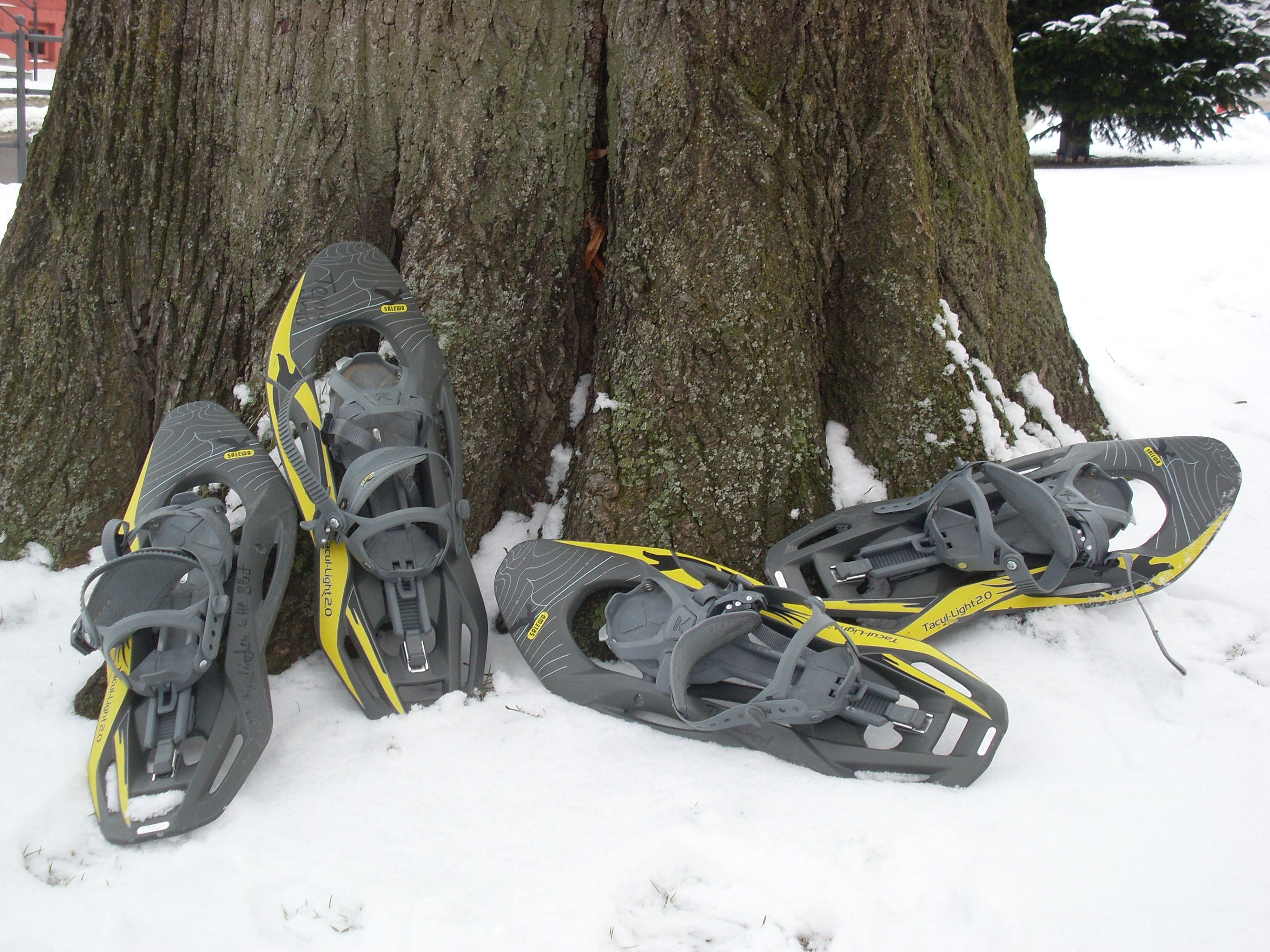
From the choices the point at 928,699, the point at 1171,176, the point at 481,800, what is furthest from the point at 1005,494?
the point at 1171,176

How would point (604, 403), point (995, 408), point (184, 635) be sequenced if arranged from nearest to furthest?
point (184, 635) < point (604, 403) < point (995, 408)

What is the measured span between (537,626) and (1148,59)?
1012 centimetres

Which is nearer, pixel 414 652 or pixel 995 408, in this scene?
pixel 414 652

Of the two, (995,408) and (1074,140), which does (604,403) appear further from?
(1074,140)

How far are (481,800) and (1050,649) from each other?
1.53 metres

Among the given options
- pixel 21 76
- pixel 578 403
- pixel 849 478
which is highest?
pixel 21 76

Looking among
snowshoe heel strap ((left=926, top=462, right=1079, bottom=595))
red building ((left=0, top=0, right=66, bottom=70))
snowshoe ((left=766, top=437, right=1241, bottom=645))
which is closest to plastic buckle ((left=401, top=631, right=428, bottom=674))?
snowshoe ((left=766, top=437, right=1241, bottom=645))

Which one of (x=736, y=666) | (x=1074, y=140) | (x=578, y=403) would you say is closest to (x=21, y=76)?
(x=578, y=403)

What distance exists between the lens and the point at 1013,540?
7.67 ft


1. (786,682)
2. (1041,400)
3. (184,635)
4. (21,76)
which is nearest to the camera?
(786,682)

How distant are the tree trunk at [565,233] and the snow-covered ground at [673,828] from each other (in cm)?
63

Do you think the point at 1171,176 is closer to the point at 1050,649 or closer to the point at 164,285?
the point at 1050,649

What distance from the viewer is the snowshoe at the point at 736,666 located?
1.84 m

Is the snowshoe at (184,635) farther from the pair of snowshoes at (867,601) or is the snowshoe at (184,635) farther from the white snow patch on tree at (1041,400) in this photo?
the white snow patch on tree at (1041,400)
